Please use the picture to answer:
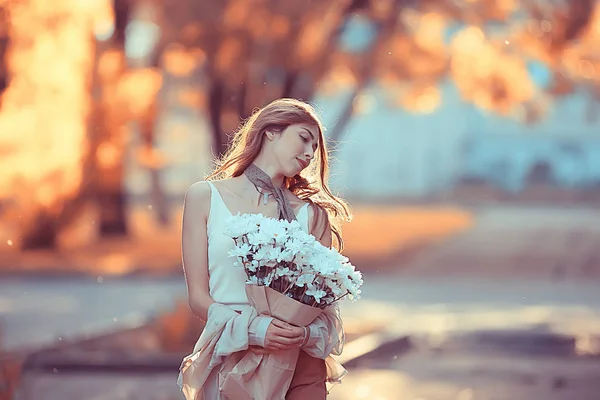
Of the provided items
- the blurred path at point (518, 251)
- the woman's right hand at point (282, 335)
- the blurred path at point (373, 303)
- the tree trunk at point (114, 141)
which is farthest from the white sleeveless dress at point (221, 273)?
the blurred path at point (518, 251)

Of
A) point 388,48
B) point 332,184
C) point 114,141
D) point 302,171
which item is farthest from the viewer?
point 114,141

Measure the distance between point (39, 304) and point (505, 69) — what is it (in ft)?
27.1

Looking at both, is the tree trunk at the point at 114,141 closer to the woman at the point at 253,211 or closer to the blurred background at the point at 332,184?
the blurred background at the point at 332,184

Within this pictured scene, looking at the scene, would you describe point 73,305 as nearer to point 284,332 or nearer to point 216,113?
point 216,113

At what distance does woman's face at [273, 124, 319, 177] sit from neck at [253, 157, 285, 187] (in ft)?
0.12

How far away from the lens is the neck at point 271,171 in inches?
161

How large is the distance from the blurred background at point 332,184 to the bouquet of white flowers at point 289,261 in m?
0.81

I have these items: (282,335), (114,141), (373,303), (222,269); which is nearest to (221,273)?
(222,269)

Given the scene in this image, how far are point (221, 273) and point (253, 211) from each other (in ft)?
0.75

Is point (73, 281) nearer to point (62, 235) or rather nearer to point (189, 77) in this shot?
point (62, 235)

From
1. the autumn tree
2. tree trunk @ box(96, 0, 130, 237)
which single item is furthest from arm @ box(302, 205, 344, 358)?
tree trunk @ box(96, 0, 130, 237)

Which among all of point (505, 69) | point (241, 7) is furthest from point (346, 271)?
point (505, 69)

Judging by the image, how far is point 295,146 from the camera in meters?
4.02

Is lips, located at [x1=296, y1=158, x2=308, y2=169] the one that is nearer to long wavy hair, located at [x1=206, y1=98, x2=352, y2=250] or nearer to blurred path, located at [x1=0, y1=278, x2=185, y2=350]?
long wavy hair, located at [x1=206, y1=98, x2=352, y2=250]
